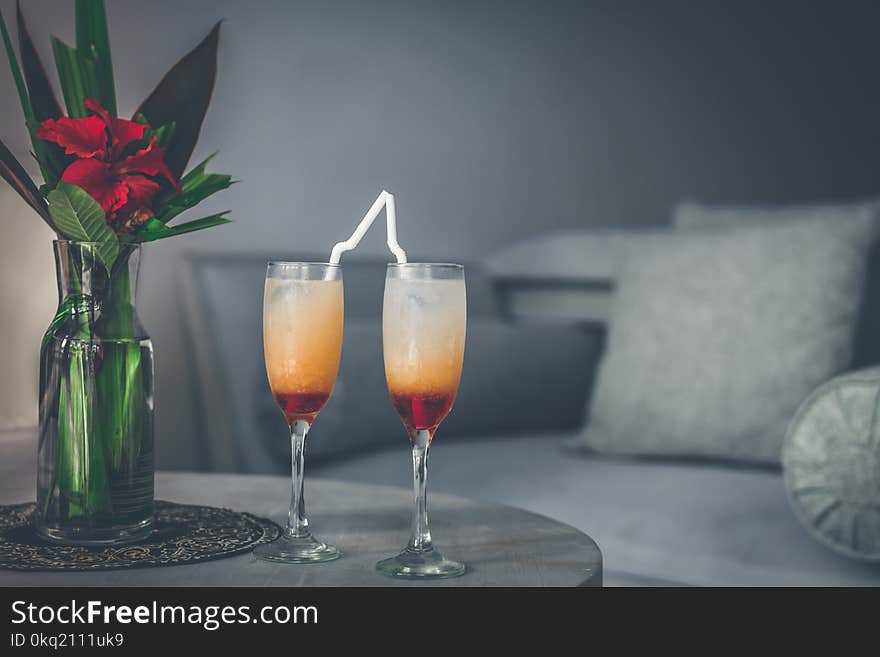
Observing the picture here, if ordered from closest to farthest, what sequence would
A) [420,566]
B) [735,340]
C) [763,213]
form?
1. [420,566]
2. [735,340]
3. [763,213]

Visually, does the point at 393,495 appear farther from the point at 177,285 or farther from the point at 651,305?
the point at 177,285

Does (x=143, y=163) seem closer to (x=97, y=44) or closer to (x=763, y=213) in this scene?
(x=97, y=44)

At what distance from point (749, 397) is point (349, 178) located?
116 cm

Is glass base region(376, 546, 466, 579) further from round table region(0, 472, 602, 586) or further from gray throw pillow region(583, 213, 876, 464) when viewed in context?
gray throw pillow region(583, 213, 876, 464)

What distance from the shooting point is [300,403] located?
881 mm

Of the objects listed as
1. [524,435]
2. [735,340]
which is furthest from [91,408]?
[524,435]

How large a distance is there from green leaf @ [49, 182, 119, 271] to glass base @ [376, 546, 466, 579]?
0.34 m

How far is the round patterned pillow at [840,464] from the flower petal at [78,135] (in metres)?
0.98

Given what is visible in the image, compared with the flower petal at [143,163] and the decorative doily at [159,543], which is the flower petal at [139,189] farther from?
the decorative doily at [159,543]

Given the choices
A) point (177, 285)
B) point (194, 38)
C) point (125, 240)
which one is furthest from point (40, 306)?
point (125, 240)

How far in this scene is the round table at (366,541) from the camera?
2.53ft

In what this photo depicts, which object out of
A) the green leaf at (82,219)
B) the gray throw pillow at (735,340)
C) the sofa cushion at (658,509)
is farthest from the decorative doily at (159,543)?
the gray throw pillow at (735,340)

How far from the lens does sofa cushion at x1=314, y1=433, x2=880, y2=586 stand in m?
1.40

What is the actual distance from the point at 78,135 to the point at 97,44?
160mm
